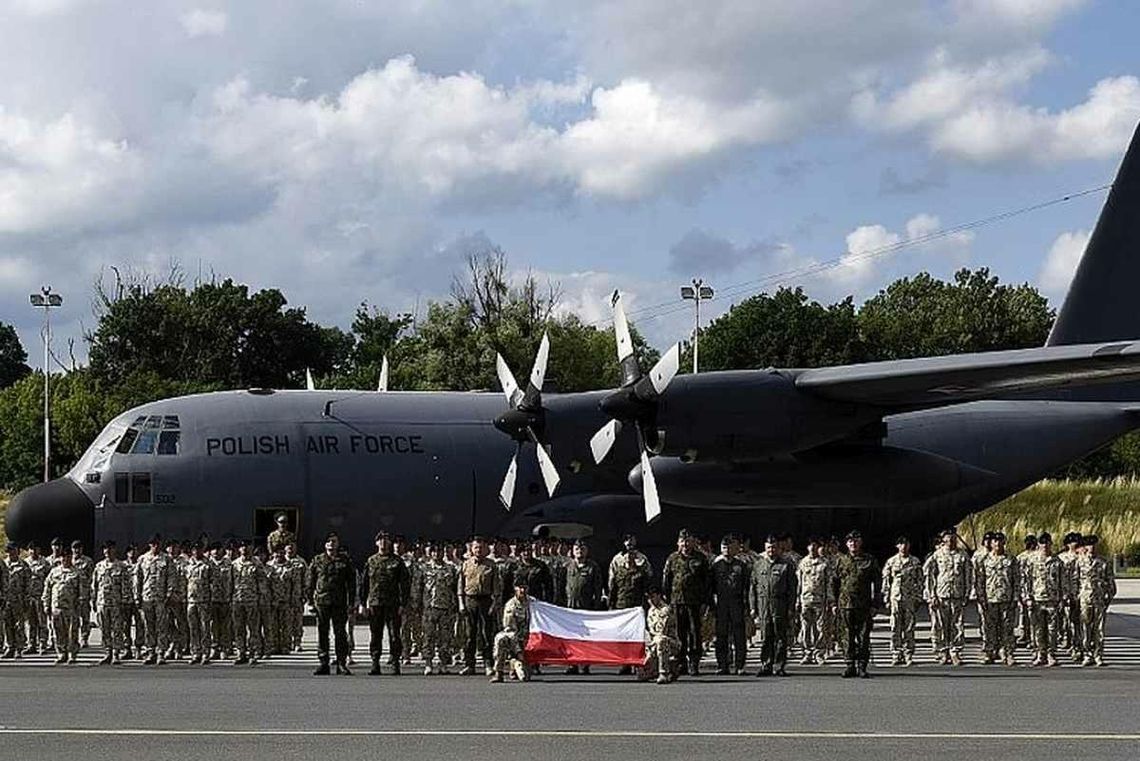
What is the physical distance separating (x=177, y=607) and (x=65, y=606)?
4.53 ft

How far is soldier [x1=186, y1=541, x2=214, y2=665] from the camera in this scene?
19.7 metres

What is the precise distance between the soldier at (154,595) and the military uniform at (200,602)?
0.28 m

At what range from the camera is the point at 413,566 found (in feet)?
66.6

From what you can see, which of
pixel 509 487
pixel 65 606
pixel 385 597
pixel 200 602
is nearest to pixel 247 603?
pixel 200 602

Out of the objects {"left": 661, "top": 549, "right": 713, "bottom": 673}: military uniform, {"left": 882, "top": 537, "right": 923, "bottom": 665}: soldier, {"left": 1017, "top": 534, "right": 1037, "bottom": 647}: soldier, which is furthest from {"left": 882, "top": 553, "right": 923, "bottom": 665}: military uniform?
{"left": 661, "top": 549, "right": 713, "bottom": 673}: military uniform

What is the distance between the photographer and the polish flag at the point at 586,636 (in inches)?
715

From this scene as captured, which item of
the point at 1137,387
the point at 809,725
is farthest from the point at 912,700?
the point at 1137,387

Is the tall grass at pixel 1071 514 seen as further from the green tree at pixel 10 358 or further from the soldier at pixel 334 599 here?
the green tree at pixel 10 358

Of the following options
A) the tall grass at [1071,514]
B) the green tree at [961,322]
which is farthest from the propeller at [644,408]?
the green tree at [961,322]

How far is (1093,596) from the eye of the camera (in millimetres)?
19453

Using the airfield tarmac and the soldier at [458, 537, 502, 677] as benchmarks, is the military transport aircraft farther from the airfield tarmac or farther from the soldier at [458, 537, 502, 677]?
the airfield tarmac

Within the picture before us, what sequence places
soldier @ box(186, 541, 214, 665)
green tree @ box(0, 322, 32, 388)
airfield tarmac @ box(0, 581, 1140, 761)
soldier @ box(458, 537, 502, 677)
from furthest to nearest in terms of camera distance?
green tree @ box(0, 322, 32, 388)
soldier @ box(186, 541, 214, 665)
soldier @ box(458, 537, 502, 677)
airfield tarmac @ box(0, 581, 1140, 761)

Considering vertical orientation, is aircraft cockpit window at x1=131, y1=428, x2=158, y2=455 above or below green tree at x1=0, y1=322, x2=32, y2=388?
below

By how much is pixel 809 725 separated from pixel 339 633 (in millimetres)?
6824
